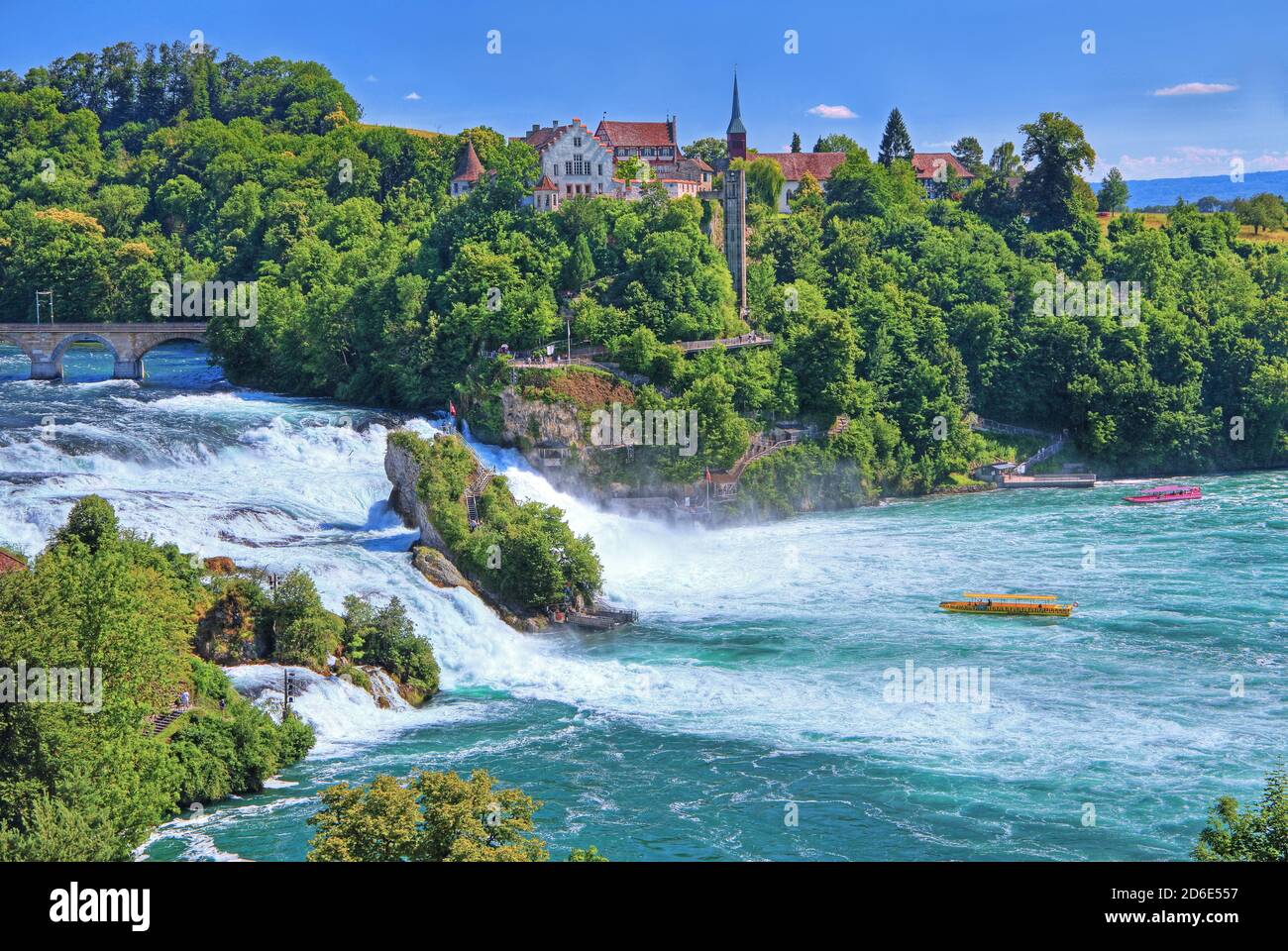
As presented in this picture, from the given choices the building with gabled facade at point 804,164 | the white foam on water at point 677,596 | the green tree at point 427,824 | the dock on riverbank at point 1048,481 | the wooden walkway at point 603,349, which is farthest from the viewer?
the building with gabled facade at point 804,164

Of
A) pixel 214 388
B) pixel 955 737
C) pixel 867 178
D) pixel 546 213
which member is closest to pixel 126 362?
pixel 214 388

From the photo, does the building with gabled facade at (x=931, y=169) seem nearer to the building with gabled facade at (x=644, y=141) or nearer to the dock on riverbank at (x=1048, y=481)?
the building with gabled facade at (x=644, y=141)

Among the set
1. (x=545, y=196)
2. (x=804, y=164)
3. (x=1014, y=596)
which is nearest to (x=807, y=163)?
(x=804, y=164)

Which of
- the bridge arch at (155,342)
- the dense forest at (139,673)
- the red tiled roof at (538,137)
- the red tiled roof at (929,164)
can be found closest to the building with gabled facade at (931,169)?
the red tiled roof at (929,164)

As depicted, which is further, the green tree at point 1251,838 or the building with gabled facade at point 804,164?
the building with gabled facade at point 804,164

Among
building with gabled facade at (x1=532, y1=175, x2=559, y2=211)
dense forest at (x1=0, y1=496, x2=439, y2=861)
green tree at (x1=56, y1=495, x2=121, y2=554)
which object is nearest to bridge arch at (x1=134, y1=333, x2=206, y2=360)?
building with gabled facade at (x1=532, y1=175, x2=559, y2=211)
